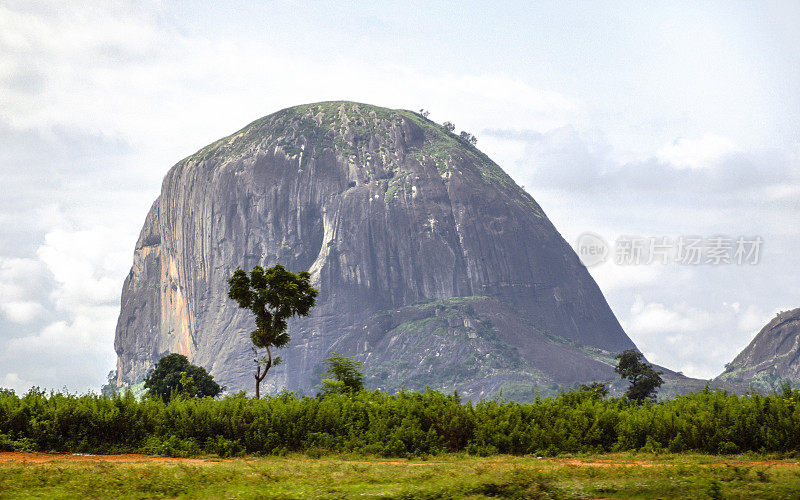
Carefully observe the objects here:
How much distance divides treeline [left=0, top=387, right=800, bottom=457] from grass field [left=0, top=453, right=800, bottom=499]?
318 cm

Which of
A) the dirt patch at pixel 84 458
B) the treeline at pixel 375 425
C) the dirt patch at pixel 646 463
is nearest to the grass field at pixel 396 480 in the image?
the dirt patch at pixel 646 463

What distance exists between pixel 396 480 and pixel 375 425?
7.46 m

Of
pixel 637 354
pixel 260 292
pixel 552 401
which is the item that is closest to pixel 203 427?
pixel 552 401

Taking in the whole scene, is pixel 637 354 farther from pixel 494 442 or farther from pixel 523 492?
pixel 523 492

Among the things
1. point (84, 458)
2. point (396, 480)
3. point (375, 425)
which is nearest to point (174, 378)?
point (84, 458)

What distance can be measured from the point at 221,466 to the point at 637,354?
2281 inches

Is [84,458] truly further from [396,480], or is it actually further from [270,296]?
[270,296]

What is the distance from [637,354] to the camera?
237 ft

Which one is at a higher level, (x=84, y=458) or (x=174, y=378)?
(x=174, y=378)

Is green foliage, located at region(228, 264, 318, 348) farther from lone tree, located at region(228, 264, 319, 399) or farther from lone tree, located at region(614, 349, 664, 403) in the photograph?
lone tree, located at region(614, 349, 664, 403)

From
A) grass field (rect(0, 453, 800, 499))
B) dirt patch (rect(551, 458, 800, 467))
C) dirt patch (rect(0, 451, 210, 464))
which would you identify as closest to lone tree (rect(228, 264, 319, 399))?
dirt patch (rect(0, 451, 210, 464))

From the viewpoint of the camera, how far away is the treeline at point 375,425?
23812 mm

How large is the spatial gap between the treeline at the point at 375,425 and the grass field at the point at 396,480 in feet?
10.4

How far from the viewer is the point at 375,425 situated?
25.0 m
